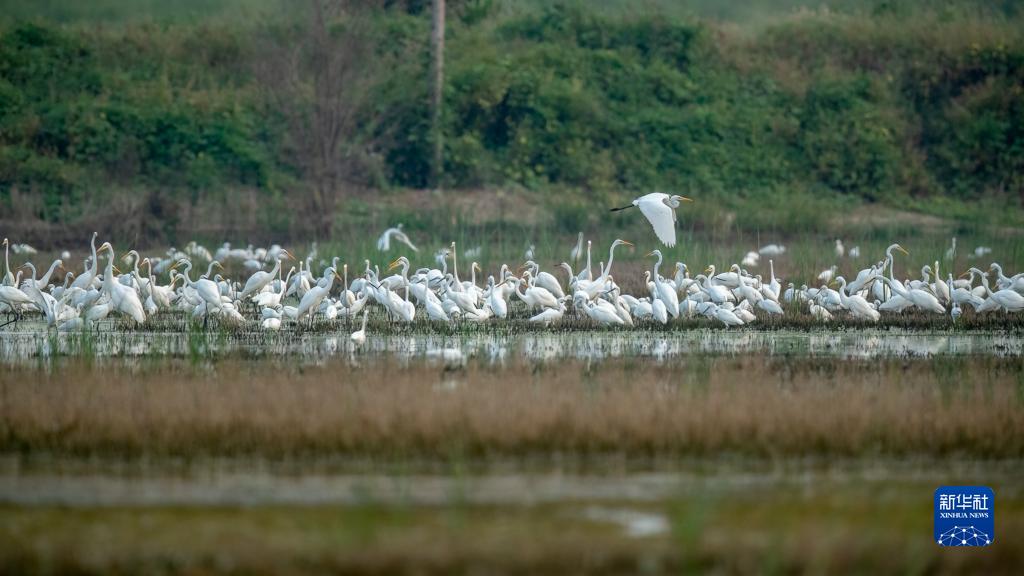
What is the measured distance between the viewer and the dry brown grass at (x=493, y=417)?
8742 mm

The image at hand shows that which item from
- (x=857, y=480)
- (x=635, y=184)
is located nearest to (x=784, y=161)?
(x=635, y=184)

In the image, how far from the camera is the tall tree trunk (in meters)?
30.7

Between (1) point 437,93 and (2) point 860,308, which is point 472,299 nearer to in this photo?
(2) point 860,308

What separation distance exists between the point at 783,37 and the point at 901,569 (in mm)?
31228

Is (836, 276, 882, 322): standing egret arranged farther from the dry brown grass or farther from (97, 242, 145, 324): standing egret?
(97, 242, 145, 324): standing egret

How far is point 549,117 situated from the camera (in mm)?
32000

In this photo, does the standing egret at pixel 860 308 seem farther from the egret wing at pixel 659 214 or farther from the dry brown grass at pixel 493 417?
the dry brown grass at pixel 493 417

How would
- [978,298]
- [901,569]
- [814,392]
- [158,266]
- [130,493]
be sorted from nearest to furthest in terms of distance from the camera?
1. [901,569]
2. [130,493]
3. [814,392]
4. [978,298]
5. [158,266]

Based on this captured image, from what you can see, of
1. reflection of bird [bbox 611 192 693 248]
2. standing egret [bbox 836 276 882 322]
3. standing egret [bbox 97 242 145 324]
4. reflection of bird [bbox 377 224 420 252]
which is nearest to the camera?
standing egret [bbox 97 242 145 324]

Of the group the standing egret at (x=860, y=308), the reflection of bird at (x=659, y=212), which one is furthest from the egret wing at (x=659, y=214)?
the standing egret at (x=860, y=308)

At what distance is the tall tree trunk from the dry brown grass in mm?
20760

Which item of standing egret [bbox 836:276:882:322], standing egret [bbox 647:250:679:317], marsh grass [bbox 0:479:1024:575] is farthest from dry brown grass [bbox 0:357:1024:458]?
standing egret [bbox 836:276:882:322]

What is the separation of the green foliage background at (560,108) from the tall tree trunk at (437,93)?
0.32m

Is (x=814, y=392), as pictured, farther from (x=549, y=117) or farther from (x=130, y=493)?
(x=549, y=117)
